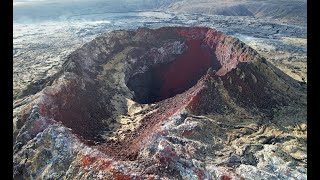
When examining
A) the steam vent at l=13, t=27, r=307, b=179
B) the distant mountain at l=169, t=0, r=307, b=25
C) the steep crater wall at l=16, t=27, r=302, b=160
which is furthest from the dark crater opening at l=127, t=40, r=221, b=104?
the distant mountain at l=169, t=0, r=307, b=25

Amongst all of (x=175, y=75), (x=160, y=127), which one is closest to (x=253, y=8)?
(x=175, y=75)

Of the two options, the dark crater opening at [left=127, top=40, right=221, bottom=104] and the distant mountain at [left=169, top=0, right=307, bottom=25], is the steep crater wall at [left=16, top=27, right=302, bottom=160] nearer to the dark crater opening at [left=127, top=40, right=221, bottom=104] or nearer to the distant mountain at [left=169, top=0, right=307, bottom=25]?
the dark crater opening at [left=127, top=40, right=221, bottom=104]

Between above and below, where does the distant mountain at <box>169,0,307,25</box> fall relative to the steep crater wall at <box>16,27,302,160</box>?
above

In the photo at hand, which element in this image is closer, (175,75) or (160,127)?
(160,127)

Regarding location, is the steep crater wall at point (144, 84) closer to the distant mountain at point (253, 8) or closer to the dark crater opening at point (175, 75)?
the dark crater opening at point (175, 75)

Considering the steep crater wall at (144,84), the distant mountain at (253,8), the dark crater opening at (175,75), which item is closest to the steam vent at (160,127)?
the steep crater wall at (144,84)

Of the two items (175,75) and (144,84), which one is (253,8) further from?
(144,84)
